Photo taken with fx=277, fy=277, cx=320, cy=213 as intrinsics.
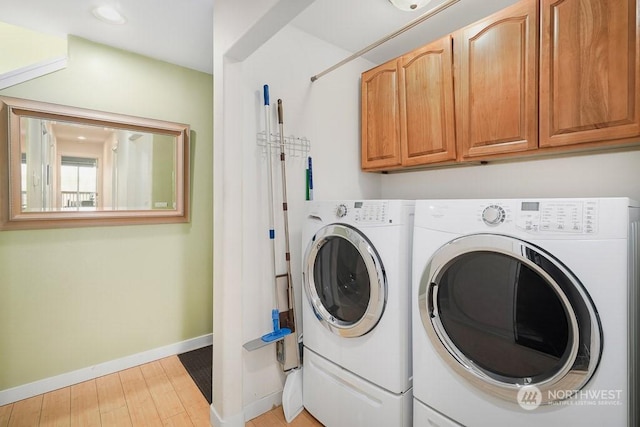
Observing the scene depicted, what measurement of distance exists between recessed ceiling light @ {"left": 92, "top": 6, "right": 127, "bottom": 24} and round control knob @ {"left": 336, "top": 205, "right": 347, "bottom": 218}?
1798mm

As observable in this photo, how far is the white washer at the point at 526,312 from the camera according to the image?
0.83 m

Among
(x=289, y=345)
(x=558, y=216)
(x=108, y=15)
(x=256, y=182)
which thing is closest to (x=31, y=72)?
(x=108, y=15)

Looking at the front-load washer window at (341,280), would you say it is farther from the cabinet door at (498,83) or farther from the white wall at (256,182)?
the cabinet door at (498,83)

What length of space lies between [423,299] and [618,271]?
61 centimetres

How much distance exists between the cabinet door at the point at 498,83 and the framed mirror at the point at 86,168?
2.11 meters

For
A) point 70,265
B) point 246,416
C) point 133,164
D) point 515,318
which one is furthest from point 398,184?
point 70,265

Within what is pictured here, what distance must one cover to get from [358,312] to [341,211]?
54cm

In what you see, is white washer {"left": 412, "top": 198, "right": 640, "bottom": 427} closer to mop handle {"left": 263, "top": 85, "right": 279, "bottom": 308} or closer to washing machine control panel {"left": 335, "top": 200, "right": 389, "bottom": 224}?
washing machine control panel {"left": 335, "top": 200, "right": 389, "bottom": 224}

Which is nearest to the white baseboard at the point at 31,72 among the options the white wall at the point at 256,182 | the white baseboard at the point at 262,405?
the white wall at the point at 256,182

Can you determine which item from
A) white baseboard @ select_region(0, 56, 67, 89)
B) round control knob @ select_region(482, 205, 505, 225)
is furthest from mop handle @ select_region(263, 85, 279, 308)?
white baseboard @ select_region(0, 56, 67, 89)

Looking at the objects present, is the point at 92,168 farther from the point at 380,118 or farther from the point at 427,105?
the point at 427,105

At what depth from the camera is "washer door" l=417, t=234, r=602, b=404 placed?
866mm

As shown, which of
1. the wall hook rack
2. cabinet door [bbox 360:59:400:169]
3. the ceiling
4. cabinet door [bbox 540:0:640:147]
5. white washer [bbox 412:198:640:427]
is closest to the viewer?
white washer [bbox 412:198:640:427]

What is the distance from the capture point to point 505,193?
5.97 ft
